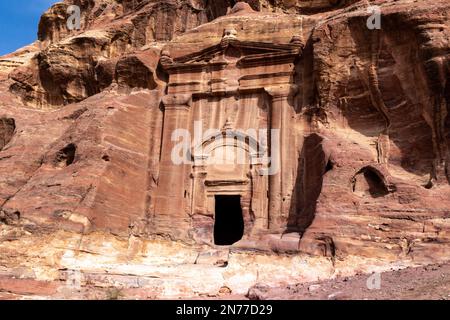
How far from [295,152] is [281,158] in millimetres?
511

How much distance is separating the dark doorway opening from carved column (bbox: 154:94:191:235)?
2.62 meters

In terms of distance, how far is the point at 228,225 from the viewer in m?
20.8

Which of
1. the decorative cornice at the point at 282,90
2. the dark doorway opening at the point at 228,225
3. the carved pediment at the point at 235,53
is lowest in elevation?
the dark doorway opening at the point at 228,225

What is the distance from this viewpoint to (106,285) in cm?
1284

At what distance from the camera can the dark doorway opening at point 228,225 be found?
2025 centimetres

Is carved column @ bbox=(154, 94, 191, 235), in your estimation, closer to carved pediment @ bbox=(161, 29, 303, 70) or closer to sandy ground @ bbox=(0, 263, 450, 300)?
carved pediment @ bbox=(161, 29, 303, 70)

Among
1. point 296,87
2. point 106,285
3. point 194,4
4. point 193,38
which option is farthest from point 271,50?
point 106,285

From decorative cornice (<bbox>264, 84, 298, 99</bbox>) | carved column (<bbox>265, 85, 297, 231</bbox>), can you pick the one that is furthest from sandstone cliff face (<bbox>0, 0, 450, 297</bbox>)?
decorative cornice (<bbox>264, 84, 298, 99</bbox>)

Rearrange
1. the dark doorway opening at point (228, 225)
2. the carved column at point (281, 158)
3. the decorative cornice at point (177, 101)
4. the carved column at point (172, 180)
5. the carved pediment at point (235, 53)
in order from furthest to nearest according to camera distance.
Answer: the dark doorway opening at point (228, 225) → the decorative cornice at point (177, 101) → the carved pediment at point (235, 53) → the carved column at point (172, 180) → the carved column at point (281, 158)

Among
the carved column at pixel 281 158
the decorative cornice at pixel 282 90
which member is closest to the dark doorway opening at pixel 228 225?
the carved column at pixel 281 158

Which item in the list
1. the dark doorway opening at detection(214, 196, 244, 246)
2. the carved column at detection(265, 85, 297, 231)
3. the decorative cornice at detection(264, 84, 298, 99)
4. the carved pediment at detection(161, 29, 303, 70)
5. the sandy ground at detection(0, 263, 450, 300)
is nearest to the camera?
the sandy ground at detection(0, 263, 450, 300)

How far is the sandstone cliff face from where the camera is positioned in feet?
44.4

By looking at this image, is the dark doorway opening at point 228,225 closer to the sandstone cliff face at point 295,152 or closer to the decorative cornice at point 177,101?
the sandstone cliff face at point 295,152

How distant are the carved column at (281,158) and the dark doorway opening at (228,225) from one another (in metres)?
3.43
